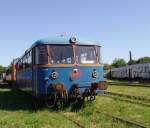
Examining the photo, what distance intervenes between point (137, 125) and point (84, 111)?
348cm

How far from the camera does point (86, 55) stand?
13836mm

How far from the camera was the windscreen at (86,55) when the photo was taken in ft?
44.8

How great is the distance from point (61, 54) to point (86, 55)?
104 cm

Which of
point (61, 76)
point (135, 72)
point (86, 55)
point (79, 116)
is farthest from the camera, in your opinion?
point (135, 72)

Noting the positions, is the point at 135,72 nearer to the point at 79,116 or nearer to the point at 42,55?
the point at 42,55

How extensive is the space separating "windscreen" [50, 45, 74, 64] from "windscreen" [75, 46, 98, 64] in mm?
280

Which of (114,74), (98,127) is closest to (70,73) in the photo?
(98,127)

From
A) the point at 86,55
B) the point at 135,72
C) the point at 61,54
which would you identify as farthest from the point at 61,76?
the point at 135,72

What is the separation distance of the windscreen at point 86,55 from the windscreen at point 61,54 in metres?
0.28

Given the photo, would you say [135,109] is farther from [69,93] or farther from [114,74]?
[114,74]

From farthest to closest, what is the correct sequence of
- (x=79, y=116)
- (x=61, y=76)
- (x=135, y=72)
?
1. (x=135, y=72)
2. (x=61, y=76)
3. (x=79, y=116)

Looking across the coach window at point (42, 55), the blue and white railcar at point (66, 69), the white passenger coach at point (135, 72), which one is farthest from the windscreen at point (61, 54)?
the white passenger coach at point (135, 72)

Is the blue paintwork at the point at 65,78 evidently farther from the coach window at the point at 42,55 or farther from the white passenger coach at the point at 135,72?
the white passenger coach at the point at 135,72

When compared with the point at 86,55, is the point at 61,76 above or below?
below
